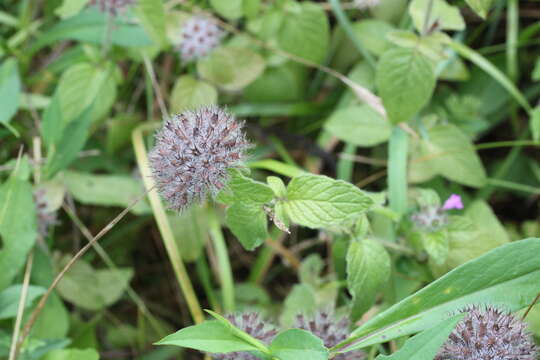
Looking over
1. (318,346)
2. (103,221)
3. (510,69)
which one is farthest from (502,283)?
(103,221)

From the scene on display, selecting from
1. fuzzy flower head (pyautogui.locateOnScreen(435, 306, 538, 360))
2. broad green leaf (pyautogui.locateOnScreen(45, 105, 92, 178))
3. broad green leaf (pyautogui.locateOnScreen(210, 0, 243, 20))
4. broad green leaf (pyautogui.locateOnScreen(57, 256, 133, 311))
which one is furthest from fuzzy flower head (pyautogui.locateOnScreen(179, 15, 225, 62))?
fuzzy flower head (pyautogui.locateOnScreen(435, 306, 538, 360))

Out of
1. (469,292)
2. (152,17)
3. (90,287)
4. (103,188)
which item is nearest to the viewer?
(469,292)

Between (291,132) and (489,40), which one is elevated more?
(489,40)

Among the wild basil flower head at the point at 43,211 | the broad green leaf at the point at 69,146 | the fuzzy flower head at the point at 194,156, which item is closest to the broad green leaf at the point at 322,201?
the fuzzy flower head at the point at 194,156

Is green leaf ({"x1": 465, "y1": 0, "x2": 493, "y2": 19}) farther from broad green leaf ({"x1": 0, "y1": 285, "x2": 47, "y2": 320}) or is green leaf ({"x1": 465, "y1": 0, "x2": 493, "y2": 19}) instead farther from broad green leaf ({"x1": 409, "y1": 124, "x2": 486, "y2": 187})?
broad green leaf ({"x1": 0, "y1": 285, "x2": 47, "y2": 320})

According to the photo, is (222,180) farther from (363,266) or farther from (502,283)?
(502,283)

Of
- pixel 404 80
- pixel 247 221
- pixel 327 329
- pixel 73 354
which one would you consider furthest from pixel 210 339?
pixel 404 80

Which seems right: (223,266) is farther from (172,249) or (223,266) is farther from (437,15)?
(437,15)
